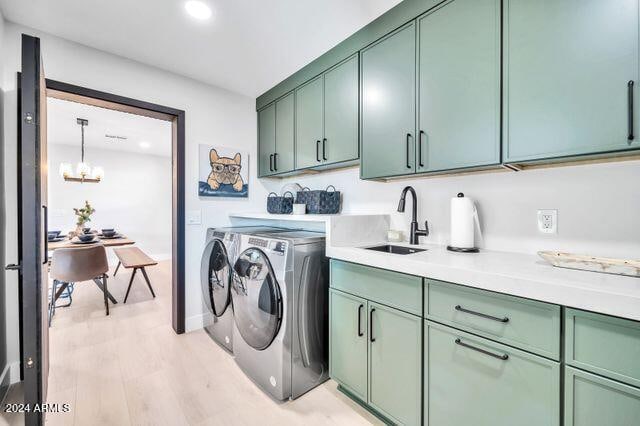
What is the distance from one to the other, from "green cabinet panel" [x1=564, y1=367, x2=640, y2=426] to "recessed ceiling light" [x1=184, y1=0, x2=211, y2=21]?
246 centimetres

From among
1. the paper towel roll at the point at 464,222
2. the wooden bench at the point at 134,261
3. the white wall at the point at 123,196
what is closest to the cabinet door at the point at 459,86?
the paper towel roll at the point at 464,222

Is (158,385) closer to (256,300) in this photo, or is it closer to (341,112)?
(256,300)

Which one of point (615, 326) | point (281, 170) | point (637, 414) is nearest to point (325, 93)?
point (281, 170)

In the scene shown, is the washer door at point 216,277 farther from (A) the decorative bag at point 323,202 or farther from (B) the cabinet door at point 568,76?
(B) the cabinet door at point 568,76

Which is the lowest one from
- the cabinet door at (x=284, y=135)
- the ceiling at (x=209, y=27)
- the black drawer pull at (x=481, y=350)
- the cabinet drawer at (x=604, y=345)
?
the black drawer pull at (x=481, y=350)

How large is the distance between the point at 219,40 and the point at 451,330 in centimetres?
234

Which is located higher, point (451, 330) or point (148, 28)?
point (148, 28)

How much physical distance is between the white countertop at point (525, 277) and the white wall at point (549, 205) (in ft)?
0.49

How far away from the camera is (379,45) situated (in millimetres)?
1775

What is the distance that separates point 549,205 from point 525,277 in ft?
2.22

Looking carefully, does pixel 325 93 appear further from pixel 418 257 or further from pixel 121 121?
pixel 121 121

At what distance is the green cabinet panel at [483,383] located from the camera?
0.94m

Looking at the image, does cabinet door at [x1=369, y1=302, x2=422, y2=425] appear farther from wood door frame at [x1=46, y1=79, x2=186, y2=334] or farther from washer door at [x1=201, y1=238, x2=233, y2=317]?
wood door frame at [x1=46, y1=79, x2=186, y2=334]

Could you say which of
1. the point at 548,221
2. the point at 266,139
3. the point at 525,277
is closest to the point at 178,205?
the point at 266,139
